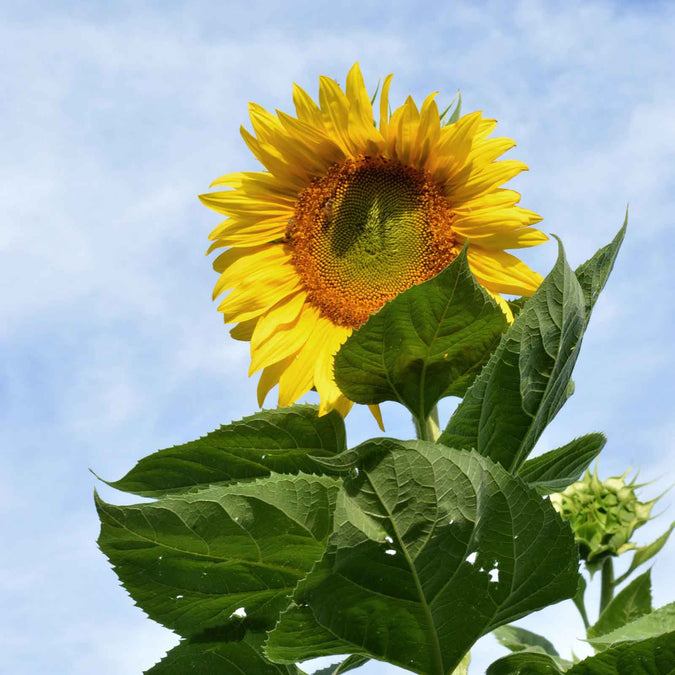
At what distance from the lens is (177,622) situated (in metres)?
1.96

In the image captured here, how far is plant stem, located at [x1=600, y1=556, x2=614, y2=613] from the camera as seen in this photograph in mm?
4023

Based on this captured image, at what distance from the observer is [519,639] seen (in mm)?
3961

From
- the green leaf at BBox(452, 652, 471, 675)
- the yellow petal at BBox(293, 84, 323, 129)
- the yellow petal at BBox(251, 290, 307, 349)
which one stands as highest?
the yellow petal at BBox(293, 84, 323, 129)

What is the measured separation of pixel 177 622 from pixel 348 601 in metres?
0.47

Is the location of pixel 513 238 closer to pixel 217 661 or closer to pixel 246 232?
pixel 246 232

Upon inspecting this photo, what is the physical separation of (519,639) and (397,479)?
2.74 meters

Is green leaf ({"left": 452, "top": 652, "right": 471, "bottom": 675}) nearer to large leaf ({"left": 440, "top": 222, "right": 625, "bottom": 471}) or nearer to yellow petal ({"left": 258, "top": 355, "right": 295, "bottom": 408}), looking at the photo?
large leaf ({"left": 440, "top": 222, "right": 625, "bottom": 471})

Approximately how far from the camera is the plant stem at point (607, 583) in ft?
13.2

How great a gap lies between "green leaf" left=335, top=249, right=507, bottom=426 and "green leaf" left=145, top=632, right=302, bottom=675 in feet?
2.14

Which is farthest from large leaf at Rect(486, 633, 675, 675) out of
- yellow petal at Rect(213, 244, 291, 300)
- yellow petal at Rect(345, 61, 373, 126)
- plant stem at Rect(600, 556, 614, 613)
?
plant stem at Rect(600, 556, 614, 613)

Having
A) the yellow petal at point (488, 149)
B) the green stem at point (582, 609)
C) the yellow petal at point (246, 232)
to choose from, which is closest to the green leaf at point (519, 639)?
the green stem at point (582, 609)

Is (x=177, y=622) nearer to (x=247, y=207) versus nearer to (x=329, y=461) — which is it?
(x=329, y=461)

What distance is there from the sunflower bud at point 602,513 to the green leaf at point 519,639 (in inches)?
17.1

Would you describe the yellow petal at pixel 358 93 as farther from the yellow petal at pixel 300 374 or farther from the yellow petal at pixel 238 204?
the yellow petal at pixel 300 374
